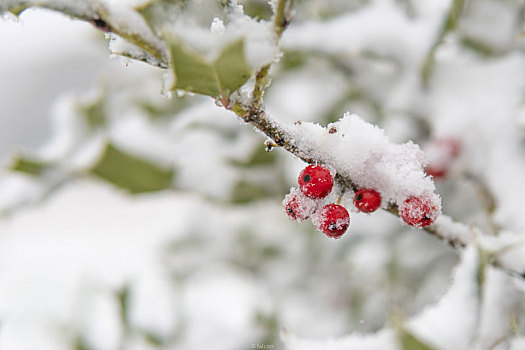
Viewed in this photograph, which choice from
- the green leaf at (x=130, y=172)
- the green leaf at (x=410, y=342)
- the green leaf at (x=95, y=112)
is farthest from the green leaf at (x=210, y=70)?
the green leaf at (x=95, y=112)

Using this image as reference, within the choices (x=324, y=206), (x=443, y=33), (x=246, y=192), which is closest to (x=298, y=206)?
(x=324, y=206)

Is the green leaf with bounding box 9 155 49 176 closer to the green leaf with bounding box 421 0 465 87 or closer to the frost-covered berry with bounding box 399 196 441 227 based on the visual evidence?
the green leaf with bounding box 421 0 465 87

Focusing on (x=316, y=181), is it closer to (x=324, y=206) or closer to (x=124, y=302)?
(x=324, y=206)

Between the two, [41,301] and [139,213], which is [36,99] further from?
[41,301]

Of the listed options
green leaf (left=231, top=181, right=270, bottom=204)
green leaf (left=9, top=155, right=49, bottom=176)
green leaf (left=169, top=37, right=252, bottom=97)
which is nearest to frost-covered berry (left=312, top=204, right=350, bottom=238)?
green leaf (left=169, top=37, right=252, bottom=97)

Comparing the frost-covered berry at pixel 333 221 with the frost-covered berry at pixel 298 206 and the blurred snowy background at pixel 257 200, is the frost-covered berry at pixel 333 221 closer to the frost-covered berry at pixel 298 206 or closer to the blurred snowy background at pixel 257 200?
the frost-covered berry at pixel 298 206

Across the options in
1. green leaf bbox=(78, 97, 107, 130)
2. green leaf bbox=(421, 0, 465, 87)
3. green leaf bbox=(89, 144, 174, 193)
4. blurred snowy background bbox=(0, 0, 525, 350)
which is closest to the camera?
green leaf bbox=(421, 0, 465, 87)

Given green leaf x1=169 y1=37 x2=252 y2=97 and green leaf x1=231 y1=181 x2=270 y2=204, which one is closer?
green leaf x1=169 y1=37 x2=252 y2=97

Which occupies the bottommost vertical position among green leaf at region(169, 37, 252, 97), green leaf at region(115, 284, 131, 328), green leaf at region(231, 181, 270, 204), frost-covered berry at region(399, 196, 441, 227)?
green leaf at region(115, 284, 131, 328)
